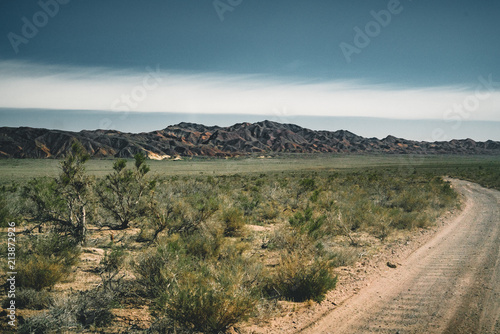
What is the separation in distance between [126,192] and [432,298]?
1011cm

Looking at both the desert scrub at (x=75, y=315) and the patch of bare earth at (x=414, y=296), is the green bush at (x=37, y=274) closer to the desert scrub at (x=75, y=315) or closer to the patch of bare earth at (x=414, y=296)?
the desert scrub at (x=75, y=315)

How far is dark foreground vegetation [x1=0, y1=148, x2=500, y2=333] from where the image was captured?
15.2ft

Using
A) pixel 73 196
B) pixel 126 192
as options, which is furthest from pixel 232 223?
pixel 73 196

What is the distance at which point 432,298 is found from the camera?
5.75 meters

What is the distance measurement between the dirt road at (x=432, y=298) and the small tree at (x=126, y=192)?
25.3ft

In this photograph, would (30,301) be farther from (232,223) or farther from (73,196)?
(232,223)

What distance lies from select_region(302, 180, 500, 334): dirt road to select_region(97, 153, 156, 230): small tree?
25.3ft

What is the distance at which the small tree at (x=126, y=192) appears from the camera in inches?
416

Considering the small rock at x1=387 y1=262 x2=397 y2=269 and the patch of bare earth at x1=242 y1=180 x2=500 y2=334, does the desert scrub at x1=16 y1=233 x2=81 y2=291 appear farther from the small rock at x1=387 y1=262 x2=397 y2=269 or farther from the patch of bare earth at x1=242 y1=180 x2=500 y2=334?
the small rock at x1=387 y1=262 x2=397 y2=269

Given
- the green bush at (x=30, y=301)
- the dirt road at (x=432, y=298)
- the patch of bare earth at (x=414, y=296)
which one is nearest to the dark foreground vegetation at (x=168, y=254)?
the green bush at (x=30, y=301)

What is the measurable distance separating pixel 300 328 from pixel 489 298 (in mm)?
4025

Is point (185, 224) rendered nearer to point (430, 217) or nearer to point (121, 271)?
point (121, 271)

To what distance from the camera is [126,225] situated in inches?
452

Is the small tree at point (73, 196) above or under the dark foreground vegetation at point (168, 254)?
above
